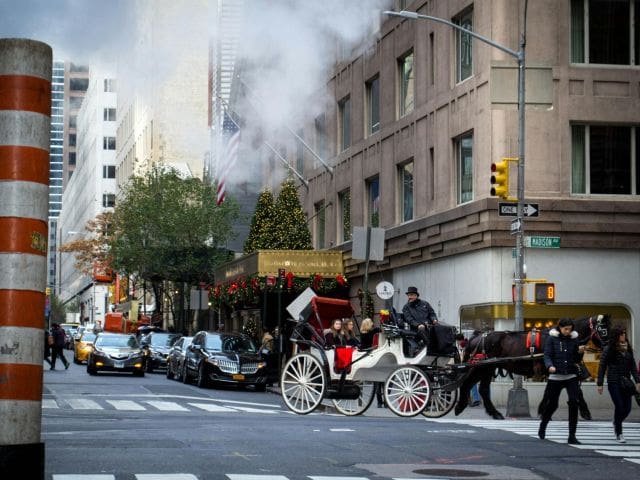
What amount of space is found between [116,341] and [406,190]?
42.7ft

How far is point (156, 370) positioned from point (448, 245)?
66.2ft

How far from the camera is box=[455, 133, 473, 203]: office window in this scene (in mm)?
30253

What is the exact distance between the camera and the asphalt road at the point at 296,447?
40.6ft

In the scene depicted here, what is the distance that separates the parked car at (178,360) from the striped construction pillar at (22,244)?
31323 millimetres

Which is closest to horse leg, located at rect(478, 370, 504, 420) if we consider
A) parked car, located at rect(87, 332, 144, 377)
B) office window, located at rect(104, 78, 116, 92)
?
parked car, located at rect(87, 332, 144, 377)

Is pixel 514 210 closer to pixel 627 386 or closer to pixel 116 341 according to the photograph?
pixel 627 386

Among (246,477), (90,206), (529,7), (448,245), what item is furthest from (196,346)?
(90,206)

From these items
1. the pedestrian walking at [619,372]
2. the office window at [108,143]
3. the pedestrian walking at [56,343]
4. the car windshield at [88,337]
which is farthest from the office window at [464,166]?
the office window at [108,143]

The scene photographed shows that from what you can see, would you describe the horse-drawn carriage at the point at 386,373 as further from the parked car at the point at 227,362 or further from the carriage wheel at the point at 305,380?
the parked car at the point at 227,362

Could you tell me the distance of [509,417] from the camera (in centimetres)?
2380

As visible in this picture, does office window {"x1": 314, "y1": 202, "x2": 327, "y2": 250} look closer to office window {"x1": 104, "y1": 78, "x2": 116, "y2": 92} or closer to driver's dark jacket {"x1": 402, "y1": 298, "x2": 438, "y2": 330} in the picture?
driver's dark jacket {"x1": 402, "y1": 298, "x2": 438, "y2": 330}

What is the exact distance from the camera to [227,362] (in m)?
34.3

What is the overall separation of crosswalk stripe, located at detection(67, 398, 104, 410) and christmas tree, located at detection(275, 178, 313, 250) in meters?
18.3

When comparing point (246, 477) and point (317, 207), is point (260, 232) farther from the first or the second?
point (246, 477)
